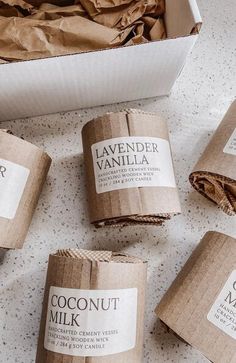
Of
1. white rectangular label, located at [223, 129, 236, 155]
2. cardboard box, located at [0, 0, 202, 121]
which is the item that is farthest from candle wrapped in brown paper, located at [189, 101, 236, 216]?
cardboard box, located at [0, 0, 202, 121]

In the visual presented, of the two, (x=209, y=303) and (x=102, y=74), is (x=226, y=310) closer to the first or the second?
(x=209, y=303)

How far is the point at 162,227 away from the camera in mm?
748

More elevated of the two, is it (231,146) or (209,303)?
(231,146)

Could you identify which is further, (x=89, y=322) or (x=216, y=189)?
(x=216, y=189)

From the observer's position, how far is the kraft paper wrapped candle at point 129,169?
63 centimetres

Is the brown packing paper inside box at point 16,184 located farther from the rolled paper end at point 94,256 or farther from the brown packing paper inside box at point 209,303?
the brown packing paper inside box at point 209,303

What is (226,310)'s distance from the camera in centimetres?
60

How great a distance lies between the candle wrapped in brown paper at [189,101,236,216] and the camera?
640 millimetres

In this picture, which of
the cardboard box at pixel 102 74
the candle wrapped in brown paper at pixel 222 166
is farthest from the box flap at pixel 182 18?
the candle wrapped in brown paper at pixel 222 166

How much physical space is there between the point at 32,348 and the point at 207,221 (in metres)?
0.32

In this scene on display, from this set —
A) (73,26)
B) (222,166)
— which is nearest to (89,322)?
(222,166)

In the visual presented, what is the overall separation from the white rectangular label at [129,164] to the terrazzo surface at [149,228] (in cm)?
11

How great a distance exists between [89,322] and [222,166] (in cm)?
26

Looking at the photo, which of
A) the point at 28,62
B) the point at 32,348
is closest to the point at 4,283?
the point at 32,348
